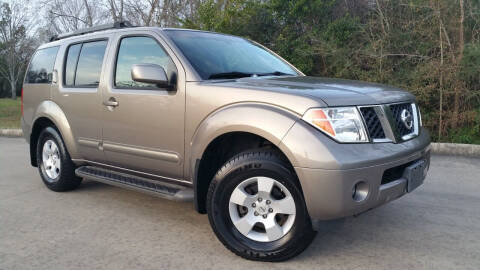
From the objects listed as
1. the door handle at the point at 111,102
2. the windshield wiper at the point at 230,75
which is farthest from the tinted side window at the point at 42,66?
the windshield wiper at the point at 230,75

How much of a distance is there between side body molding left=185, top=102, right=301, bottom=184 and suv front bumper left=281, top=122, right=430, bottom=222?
89 millimetres

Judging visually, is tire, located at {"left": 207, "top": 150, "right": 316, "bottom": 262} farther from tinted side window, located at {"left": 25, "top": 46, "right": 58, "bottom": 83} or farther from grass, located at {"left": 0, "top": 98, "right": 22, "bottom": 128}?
grass, located at {"left": 0, "top": 98, "right": 22, "bottom": 128}

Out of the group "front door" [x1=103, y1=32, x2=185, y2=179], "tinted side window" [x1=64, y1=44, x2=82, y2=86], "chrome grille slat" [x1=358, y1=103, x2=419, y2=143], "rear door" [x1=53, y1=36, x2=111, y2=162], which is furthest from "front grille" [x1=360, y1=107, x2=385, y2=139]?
"tinted side window" [x1=64, y1=44, x2=82, y2=86]

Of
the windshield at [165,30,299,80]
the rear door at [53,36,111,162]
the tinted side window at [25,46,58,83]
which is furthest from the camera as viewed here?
the tinted side window at [25,46,58,83]

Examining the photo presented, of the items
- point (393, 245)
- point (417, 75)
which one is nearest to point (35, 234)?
point (393, 245)

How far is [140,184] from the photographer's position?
3615 mm

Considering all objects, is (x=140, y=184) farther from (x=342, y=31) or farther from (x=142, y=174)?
(x=342, y=31)

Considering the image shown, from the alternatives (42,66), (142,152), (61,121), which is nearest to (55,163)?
(61,121)

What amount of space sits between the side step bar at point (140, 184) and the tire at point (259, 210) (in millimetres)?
331

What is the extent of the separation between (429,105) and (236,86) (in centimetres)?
640

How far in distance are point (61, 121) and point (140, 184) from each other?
1.55 metres

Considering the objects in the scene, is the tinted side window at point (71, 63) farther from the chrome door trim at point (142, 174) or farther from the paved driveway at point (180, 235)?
the paved driveway at point (180, 235)

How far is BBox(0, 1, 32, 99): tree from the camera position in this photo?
29031mm

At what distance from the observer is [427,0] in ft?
27.1
